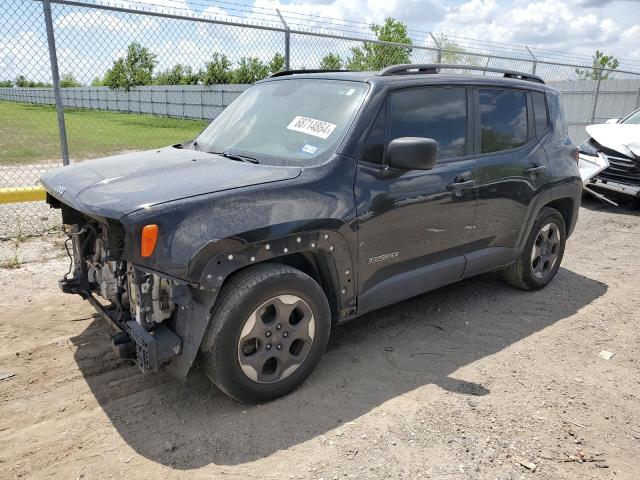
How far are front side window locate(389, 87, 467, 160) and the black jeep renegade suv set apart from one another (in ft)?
0.04

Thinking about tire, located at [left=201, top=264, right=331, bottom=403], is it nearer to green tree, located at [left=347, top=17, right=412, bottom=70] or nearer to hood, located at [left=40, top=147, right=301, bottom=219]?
hood, located at [left=40, top=147, right=301, bottom=219]

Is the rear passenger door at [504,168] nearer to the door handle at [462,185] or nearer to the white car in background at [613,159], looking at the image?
the door handle at [462,185]

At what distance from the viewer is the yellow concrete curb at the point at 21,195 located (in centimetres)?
583

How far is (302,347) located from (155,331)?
0.89 m

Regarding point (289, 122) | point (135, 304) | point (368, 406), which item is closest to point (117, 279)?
point (135, 304)

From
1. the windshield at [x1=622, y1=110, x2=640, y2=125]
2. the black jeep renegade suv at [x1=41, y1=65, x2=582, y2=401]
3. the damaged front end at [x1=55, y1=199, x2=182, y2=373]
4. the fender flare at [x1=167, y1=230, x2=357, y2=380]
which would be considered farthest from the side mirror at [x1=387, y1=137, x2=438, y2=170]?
the windshield at [x1=622, y1=110, x2=640, y2=125]

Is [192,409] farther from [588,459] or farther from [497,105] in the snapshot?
[497,105]

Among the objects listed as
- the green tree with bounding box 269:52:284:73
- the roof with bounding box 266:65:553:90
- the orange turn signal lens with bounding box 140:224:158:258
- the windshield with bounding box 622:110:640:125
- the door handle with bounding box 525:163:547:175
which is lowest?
the orange turn signal lens with bounding box 140:224:158:258

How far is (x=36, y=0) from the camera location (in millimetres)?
5574

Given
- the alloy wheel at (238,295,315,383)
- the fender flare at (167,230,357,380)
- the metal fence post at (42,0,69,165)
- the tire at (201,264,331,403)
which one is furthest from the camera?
the metal fence post at (42,0,69,165)

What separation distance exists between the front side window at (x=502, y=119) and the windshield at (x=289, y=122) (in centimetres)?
124

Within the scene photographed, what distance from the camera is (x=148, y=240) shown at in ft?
8.84

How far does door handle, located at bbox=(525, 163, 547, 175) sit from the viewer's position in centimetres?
465

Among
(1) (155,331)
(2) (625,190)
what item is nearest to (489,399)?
(1) (155,331)
